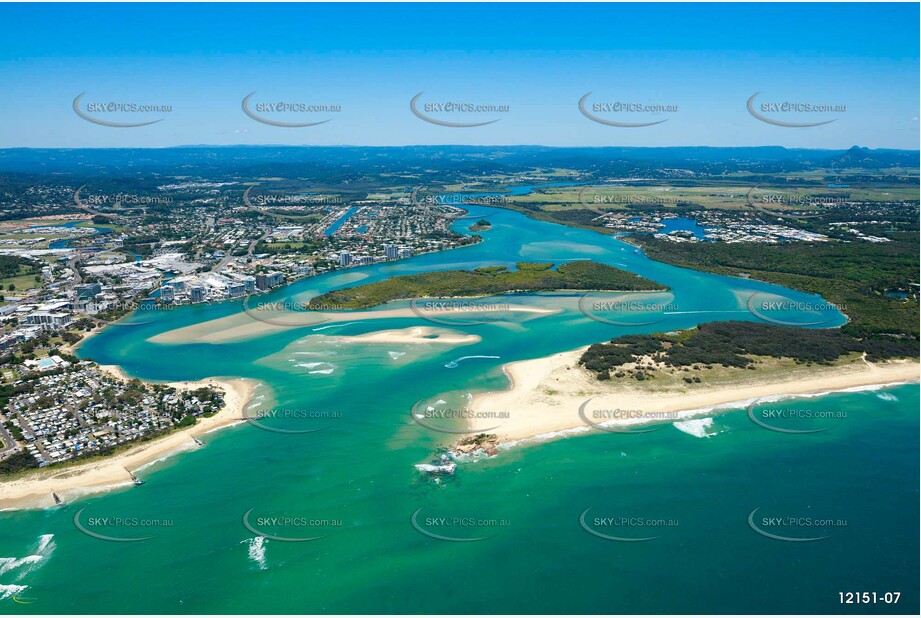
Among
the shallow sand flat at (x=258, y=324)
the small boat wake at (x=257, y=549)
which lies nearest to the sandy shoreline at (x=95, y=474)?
the small boat wake at (x=257, y=549)

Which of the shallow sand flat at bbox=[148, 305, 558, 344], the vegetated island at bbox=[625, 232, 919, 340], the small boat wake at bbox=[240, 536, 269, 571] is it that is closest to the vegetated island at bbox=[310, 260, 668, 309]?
the shallow sand flat at bbox=[148, 305, 558, 344]

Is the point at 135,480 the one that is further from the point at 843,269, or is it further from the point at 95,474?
the point at 843,269

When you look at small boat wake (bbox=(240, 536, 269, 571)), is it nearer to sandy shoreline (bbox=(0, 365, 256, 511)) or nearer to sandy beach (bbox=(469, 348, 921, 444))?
sandy shoreline (bbox=(0, 365, 256, 511))

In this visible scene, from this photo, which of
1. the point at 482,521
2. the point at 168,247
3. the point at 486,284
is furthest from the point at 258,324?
the point at 168,247

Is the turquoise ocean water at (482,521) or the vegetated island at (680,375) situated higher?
the vegetated island at (680,375)

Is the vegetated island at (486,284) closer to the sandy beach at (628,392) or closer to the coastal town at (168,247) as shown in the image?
the coastal town at (168,247)

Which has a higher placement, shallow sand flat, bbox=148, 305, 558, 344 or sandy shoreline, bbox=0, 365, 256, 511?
shallow sand flat, bbox=148, 305, 558, 344
